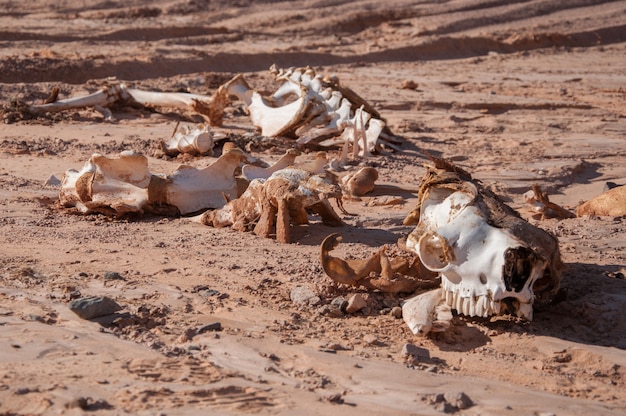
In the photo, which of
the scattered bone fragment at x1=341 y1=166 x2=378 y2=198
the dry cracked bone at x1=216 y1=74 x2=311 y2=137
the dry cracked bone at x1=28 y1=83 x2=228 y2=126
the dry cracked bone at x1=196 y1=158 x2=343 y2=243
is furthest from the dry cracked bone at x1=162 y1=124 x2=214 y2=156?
the dry cracked bone at x1=196 y1=158 x2=343 y2=243

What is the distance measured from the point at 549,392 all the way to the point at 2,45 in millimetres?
12130

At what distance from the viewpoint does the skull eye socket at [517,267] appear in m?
3.66

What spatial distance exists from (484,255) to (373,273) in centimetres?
73

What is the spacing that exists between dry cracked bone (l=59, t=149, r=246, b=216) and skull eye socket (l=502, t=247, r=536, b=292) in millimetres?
2324

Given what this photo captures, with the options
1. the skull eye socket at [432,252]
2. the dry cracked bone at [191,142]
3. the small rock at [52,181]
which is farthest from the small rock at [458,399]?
the dry cracked bone at [191,142]

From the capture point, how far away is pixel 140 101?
377 inches

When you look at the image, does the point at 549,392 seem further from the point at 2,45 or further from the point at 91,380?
the point at 2,45

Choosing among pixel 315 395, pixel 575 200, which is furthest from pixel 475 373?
pixel 575 200

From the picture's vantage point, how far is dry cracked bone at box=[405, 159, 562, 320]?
3.69 metres

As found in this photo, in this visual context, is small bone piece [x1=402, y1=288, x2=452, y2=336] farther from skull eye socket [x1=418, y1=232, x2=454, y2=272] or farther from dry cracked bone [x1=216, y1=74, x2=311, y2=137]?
dry cracked bone [x1=216, y1=74, x2=311, y2=137]

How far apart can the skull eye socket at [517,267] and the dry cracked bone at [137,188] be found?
232 cm

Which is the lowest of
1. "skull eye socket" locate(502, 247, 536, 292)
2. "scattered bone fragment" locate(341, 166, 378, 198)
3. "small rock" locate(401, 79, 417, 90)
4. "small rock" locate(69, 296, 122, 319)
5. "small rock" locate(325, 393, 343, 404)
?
"small rock" locate(401, 79, 417, 90)

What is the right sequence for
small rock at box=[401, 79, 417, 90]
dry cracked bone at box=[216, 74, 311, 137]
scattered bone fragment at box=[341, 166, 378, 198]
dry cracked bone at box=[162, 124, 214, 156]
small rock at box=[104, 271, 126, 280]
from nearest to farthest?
1. small rock at box=[104, 271, 126, 280]
2. scattered bone fragment at box=[341, 166, 378, 198]
3. dry cracked bone at box=[162, 124, 214, 156]
4. dry cracked bone at box=[216, 74, 311, 137]
5. small rock at box=[401, 79, 417, 90]

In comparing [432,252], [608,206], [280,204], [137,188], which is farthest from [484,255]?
[137,188]
